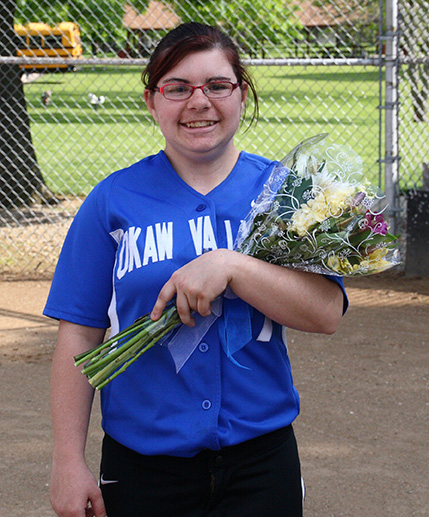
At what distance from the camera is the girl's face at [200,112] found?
182 cm

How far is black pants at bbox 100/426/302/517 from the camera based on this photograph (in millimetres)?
1830

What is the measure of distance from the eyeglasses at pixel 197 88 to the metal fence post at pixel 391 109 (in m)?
4.99

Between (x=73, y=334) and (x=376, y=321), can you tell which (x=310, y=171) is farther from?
(x=376, y=321)

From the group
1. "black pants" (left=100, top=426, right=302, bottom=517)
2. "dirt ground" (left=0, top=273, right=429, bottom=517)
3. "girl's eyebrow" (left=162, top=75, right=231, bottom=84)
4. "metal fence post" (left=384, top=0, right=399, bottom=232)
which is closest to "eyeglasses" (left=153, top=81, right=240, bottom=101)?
"girl's eyebrow" (left=162, top=75, right=231, bottom=84)

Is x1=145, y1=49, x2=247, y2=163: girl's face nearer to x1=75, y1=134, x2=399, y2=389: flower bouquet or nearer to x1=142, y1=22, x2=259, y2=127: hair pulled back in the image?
x1=142, y1=22, x2=259, y2=127: hair pulled back

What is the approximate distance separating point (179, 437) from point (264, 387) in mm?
Result: 251

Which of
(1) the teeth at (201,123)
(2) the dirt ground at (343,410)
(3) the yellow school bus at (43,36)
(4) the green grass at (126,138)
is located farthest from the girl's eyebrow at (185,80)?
(4) the green grass at (126,138)

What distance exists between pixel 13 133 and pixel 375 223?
772 centimetres

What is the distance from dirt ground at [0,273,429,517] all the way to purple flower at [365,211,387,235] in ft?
6.40

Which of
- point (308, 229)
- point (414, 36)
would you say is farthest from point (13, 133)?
point (308, 229)

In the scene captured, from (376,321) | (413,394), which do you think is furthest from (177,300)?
(376,321)

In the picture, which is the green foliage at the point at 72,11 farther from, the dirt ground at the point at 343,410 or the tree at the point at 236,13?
the dirt ground at the point at 343,410

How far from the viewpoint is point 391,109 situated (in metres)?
6.60

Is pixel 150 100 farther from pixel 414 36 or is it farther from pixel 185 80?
pixel 414 36
